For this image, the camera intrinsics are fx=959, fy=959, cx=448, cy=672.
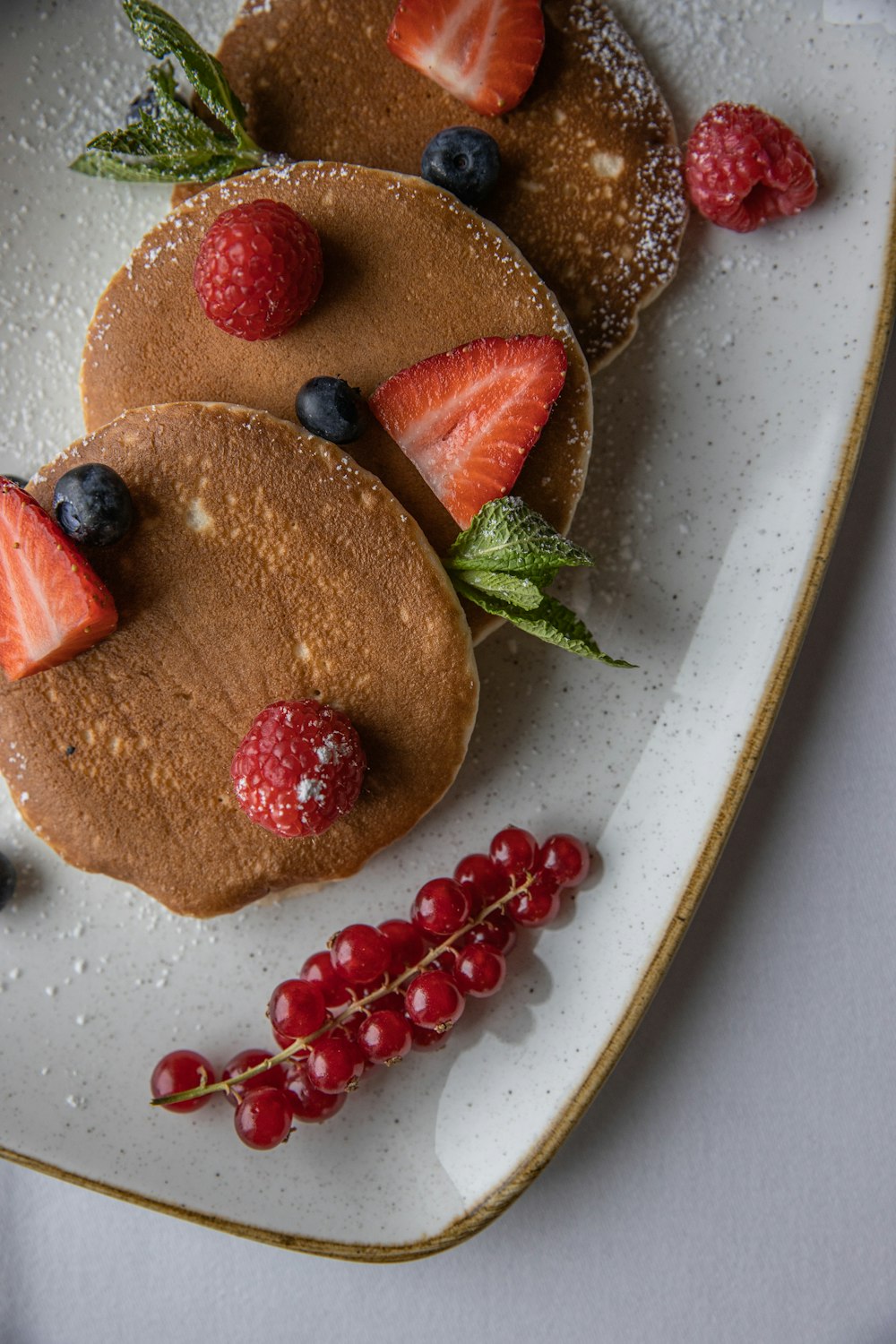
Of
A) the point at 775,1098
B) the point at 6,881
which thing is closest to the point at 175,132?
the point at 6,881

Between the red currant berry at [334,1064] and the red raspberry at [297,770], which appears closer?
the red raspberry at [297,770]

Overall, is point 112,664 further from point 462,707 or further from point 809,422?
point 809,422

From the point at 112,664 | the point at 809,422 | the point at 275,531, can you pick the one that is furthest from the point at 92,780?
the point at 809,422

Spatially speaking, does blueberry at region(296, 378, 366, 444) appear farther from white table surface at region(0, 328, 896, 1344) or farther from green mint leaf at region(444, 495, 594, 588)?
white table surface at region(0, 328, 896, 1344)

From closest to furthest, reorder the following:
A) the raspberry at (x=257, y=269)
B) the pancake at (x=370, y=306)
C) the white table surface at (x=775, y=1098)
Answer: the raspberry at (x=257, y=269)
the pancake at (x=370, y=306)
the white table surface at (x=775, y=1098)

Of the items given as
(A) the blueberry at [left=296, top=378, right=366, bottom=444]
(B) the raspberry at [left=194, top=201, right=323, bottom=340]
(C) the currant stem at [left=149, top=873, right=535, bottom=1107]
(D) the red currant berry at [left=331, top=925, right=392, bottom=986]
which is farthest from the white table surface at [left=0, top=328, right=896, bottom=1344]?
(B) the raspberry at [left=194, top=201, right=323, bottom=340]

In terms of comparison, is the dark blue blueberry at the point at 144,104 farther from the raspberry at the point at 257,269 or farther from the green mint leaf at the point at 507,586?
the green mint leaf at the point at 507,586

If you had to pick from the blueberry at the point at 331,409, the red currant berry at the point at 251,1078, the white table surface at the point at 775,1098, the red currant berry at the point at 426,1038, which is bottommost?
the white table surface at the point at 775,1098

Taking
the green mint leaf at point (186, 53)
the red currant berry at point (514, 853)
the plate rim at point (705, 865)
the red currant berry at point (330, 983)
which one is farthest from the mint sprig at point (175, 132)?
the red currant berry at point (330, 983)
